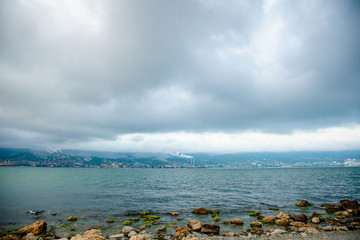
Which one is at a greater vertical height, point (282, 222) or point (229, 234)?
point (229, 234)

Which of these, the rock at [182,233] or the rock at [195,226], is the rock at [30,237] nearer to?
the rock at [182,233]

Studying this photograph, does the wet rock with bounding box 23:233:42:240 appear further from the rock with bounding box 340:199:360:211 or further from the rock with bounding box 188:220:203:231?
the rock with bounding box 340:199:360:211

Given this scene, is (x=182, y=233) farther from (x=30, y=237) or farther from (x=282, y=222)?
(x=30, y=237)

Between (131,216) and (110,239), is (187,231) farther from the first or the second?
(131,216)

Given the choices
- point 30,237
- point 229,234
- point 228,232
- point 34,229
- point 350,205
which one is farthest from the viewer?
point 350,205

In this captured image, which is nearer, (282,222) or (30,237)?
(30,237)

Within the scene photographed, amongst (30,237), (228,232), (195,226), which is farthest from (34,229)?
(228,232)

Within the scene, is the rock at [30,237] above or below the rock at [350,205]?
above

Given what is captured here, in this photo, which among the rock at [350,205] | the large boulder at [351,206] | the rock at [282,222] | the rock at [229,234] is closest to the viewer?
the rock at [229,234]

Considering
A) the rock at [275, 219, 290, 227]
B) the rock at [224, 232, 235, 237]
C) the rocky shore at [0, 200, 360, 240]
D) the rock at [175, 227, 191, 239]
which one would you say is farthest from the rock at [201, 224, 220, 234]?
the rock at [275, 219, 290, 227]

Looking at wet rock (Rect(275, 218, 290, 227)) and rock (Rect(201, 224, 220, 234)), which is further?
wet rock (Rect(275, 218, 290, 227))

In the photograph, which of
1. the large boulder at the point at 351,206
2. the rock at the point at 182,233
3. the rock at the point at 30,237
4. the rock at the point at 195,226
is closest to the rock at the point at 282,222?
the rock at the point at 195,226

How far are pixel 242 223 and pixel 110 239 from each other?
60.2 ft

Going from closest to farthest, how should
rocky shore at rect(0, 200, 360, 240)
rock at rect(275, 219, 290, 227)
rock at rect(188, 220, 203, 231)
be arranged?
rocky shore at rect(0, 200, 360, 240) < rock at rect(188, 220, 203, 231) < rock at rect(275, 219, 290, 227)
